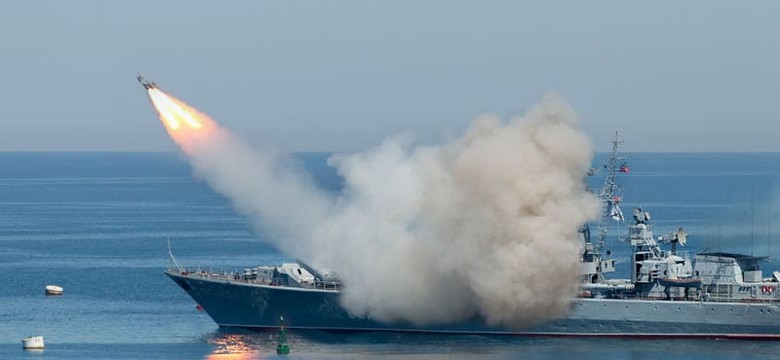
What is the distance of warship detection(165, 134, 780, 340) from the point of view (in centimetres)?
6094

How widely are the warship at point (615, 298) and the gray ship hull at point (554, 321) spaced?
0.04 metres

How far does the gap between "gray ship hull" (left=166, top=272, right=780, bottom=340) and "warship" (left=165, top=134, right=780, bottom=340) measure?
4cm

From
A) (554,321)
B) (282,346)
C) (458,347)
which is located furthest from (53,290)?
(554,321)

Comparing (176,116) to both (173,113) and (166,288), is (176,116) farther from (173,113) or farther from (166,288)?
(166,288)

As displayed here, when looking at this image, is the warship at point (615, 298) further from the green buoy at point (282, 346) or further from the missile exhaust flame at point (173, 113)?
the missile exhaust flame at point (173, 113)

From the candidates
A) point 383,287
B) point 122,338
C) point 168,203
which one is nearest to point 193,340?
point 122,338

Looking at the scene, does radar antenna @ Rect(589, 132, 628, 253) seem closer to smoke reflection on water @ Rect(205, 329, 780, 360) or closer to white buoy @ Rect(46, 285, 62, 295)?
smoke reflection on water @ Rect(205, 329, 780, 360)

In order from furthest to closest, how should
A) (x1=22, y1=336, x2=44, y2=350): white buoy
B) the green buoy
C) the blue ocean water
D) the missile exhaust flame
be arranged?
the missile exhaust flame, the blue ocean water, (x1=22, y1=336, x2=44, y2=350): white buoy, the green buoy

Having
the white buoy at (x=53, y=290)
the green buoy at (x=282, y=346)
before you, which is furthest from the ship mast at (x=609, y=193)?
the white buoy at (x=53, y=290)

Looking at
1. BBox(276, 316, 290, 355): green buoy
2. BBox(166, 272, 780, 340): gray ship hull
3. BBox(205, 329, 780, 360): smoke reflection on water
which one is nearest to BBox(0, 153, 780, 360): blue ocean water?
BBox(205, 329, 780, 360): smoke reflection on water

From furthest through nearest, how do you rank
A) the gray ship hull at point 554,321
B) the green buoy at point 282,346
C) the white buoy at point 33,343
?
the gray ship hull at point 554,321, the white buoy at point 33,343, the green buoy at point 282,346

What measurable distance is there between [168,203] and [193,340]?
91197 millimetres

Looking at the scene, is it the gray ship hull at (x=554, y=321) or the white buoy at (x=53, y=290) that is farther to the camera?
the white buoy at (x=53, y=290)

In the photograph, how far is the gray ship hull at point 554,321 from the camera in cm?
6069
